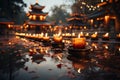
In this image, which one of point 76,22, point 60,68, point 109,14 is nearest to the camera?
point 60,68

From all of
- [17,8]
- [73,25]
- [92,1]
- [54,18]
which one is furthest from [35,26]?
[54,18]

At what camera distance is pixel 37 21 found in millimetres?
58594

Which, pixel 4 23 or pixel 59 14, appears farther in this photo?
pixel 59 14

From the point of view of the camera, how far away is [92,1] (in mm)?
53031

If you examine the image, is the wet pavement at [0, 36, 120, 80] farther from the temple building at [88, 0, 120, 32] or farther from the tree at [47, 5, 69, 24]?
the tree at [47, 5, 69, 24]

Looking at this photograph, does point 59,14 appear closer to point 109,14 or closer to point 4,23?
point 4,23

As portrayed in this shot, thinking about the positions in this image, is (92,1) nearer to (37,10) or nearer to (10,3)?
(37,10)

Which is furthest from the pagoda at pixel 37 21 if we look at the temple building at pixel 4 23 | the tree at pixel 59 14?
the tree at pixel 59 14

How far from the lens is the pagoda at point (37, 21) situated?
185ft

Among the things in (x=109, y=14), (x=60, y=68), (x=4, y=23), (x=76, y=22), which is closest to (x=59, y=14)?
(x=76, y=22)

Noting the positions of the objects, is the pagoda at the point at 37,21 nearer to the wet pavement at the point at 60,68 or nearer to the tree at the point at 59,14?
the wet pavement at the point at 60,68

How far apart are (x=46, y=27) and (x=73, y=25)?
38.5 feet

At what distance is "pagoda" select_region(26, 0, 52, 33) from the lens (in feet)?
185

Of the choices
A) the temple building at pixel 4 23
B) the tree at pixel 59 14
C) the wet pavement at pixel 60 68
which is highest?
the tree at pixel 59 14
